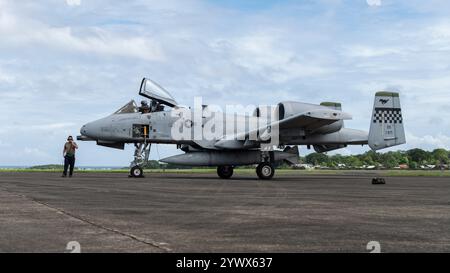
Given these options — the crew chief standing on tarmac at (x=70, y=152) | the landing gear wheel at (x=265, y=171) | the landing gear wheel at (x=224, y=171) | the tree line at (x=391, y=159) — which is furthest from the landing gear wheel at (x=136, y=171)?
the tree line at (x=391, y=159)

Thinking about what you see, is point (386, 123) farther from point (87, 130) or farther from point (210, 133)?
point (87, 130)

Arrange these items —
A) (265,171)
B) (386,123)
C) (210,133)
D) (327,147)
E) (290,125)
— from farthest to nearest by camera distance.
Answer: (386,123) < (327,147) < (210,133) < (265,171) < (290,125)

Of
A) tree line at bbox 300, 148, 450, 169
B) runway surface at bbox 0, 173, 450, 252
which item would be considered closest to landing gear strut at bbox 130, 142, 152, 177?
runway surface at bbox 0, 173, 450, 252

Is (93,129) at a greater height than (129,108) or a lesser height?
lesser

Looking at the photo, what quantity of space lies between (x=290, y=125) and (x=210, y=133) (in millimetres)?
3937

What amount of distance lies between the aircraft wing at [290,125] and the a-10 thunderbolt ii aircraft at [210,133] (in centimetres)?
4

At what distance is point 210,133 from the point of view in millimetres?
24312

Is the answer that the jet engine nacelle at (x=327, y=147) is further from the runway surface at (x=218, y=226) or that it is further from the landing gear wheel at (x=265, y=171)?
the runway surface at (x=218, y=226)

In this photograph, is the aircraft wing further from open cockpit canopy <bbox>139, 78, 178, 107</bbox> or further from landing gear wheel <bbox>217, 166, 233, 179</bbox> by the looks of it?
open cockpit canopy <bbox>139, 78, 178, 107</bbox>

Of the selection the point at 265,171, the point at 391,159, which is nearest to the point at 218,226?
the point at 265,171

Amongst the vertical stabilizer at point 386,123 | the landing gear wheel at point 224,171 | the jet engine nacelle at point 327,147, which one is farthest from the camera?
the vertical stabilizer at point 386,123

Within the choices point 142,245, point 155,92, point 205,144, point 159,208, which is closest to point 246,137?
point 205,144

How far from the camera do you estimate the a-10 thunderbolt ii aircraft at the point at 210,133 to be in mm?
23172

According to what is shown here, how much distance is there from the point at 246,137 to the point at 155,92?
4657 millimetres
